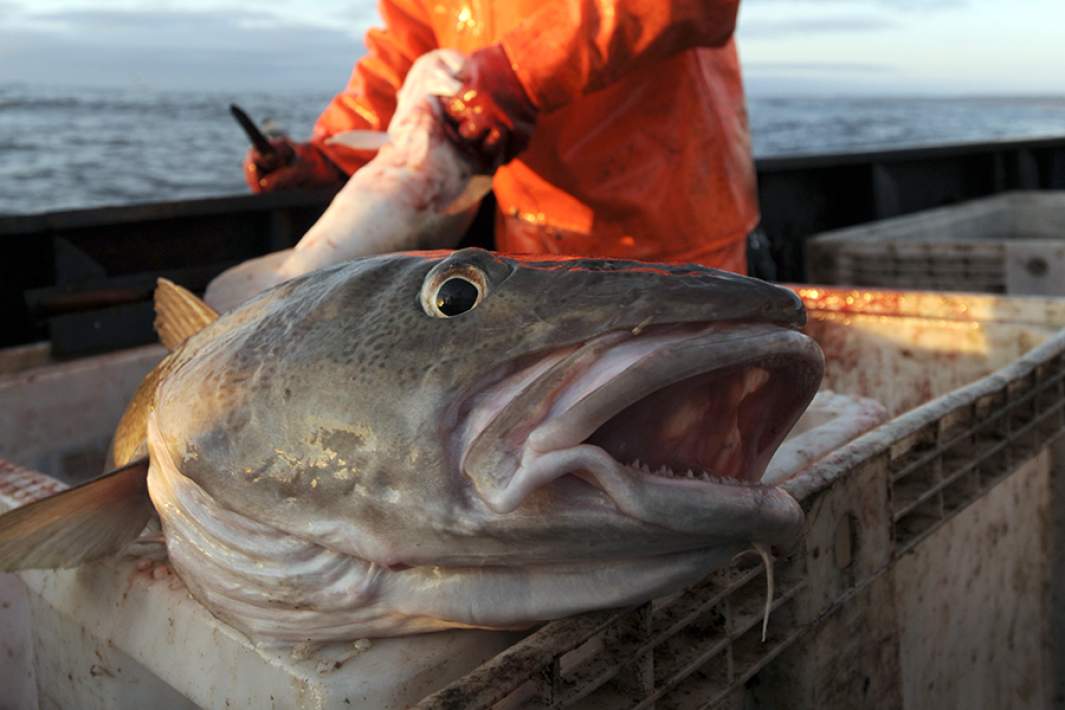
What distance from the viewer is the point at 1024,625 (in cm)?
212

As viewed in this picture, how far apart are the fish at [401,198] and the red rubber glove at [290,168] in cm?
149

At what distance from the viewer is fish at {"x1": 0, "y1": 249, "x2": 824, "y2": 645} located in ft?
3.14

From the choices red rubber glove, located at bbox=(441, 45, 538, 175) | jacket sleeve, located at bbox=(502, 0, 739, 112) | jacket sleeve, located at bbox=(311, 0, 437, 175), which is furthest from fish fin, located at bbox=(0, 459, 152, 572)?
jacket sleeve, located at bbox=(311, 0, 437, 175)

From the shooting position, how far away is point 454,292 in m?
1.08

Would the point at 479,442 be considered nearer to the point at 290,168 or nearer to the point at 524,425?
the point at 524,425

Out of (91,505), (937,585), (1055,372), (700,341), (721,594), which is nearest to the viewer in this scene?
(700,341)

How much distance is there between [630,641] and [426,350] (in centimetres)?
40

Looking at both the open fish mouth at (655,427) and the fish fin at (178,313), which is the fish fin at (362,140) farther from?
the open fish mouth at (655,427)

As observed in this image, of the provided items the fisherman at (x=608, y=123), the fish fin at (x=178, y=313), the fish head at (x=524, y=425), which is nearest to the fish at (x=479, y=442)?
the fish head at (x=524, y=425)

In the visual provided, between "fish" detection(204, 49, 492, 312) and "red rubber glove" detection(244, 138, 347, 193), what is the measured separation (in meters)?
1.49

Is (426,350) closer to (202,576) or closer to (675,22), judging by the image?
(202,576)

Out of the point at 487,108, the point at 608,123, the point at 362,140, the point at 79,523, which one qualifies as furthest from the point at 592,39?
the point at 79,523

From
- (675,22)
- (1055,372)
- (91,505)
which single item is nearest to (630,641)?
(91,505)

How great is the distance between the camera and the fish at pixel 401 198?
2.23 meters
